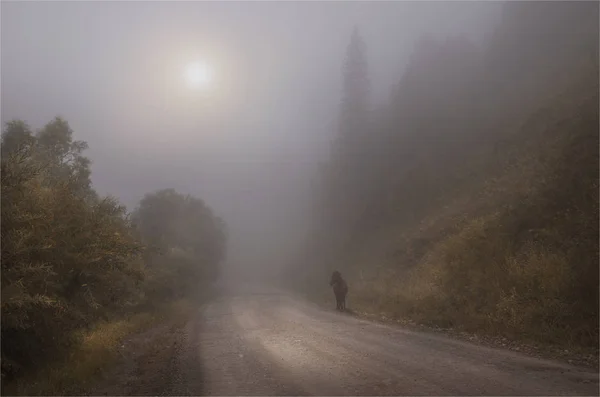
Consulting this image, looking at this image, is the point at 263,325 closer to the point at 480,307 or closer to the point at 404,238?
the point at 480,307

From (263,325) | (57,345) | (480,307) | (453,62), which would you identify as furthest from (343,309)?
(453,62)

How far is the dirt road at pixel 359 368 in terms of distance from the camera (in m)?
7.94

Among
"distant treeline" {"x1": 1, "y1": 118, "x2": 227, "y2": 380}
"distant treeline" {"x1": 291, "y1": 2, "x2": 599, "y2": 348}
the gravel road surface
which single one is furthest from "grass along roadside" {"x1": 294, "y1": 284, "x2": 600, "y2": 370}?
"distant treeline" {"x1": 1, "y1": 118, "x2": 227, "y2": 380}

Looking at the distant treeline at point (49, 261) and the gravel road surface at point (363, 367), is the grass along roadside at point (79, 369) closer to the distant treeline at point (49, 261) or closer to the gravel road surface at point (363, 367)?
the distant treeline at point (49, 261)


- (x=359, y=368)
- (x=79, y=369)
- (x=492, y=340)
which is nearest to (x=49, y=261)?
(x=79, y=369)

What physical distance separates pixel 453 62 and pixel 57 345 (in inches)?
2241

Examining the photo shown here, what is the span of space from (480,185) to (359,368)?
23.3 m

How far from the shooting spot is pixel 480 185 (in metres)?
29.8

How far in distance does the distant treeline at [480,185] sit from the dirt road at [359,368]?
103 inches

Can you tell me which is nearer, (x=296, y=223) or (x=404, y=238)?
(x=404, y=238)

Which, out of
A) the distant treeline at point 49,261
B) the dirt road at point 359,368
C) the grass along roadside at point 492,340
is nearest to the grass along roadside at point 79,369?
the distant treeline at point 49,261

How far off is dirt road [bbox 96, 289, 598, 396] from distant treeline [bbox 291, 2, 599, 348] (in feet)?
8.61

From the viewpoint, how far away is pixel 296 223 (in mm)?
→ 149875

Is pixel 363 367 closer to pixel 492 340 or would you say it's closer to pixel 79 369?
pixel 492 340
